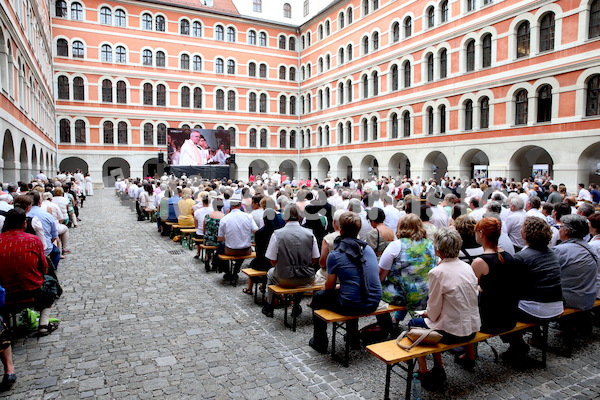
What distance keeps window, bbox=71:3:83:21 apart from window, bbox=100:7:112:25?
168 centimetres

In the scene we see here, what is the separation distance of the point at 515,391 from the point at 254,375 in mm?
2827

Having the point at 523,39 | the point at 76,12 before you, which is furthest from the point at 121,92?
the point at 523,39

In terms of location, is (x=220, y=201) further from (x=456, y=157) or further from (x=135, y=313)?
(x=456, y=157)

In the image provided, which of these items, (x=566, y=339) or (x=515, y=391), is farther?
(x=566, y=339)

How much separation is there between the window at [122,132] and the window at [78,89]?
12.8 feet

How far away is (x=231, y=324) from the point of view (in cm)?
600

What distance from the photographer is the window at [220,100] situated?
4119 centimetres

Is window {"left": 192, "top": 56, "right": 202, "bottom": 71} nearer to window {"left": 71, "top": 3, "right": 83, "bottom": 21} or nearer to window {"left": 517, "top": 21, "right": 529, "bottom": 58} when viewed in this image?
window {"left": 71, "top": 3, "right": 83, "bottom": 21}

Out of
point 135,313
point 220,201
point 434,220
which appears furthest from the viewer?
point 220,201

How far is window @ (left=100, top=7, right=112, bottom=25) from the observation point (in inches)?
1422

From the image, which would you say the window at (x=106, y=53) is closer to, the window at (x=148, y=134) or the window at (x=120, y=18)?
the window at (x=120, y=18)

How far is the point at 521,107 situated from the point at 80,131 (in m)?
35.5

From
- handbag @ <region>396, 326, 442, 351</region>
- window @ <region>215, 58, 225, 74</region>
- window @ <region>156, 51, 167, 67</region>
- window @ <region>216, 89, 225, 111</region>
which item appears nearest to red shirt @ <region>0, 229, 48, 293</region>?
handbag @ <region>396, 326, 442, 351</region>

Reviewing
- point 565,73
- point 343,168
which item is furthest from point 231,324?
point 343,168
